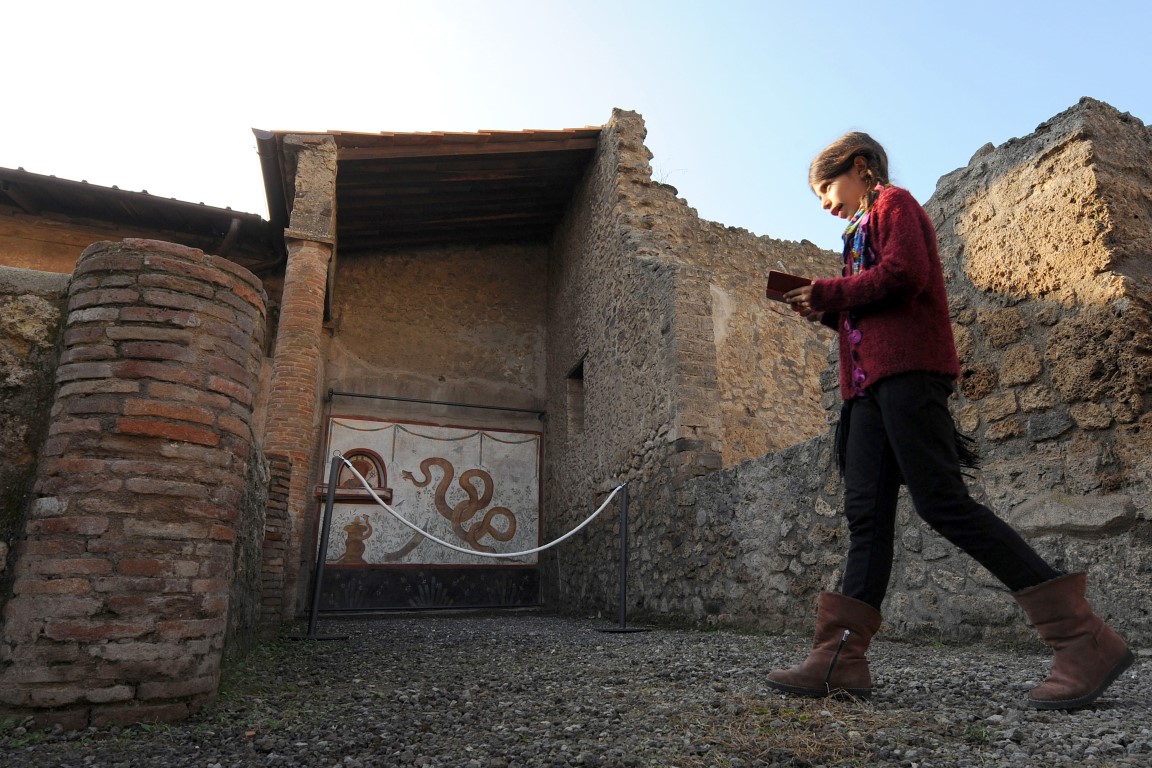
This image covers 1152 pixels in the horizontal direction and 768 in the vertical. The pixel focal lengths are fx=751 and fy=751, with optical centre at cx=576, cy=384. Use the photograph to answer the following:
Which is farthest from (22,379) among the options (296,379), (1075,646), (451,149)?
(451,149)

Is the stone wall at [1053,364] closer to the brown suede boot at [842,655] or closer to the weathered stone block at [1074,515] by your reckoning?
the weathered stone block at [1074,515]

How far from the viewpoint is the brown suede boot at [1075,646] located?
1747 mm

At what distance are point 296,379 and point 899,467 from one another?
19.0 ft

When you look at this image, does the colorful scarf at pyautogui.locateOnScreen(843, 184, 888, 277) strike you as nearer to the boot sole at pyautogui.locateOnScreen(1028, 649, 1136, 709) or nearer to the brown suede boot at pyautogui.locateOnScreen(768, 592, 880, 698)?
the brown suede boot at pyautogui.locateOnScreen(768, 592, 880, 698)

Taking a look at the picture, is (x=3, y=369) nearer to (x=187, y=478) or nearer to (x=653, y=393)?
(x=187, y=478)

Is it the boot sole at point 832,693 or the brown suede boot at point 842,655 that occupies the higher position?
the brown suede boot at point 842,655

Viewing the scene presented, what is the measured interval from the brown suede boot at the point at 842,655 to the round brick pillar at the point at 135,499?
169 cm

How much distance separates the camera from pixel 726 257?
8586 mm

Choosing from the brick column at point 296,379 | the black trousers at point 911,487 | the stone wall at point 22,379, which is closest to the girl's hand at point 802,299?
the black trousers at point 911,487

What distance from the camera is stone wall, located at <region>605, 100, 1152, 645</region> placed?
102 inches

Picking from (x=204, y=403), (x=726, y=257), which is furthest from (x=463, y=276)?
(x=204, y=403)

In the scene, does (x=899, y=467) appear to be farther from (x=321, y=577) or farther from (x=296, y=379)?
(x=296, y=379)

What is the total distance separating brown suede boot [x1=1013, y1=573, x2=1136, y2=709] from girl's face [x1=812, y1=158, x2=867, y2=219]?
1.20m

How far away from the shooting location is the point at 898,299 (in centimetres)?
205
